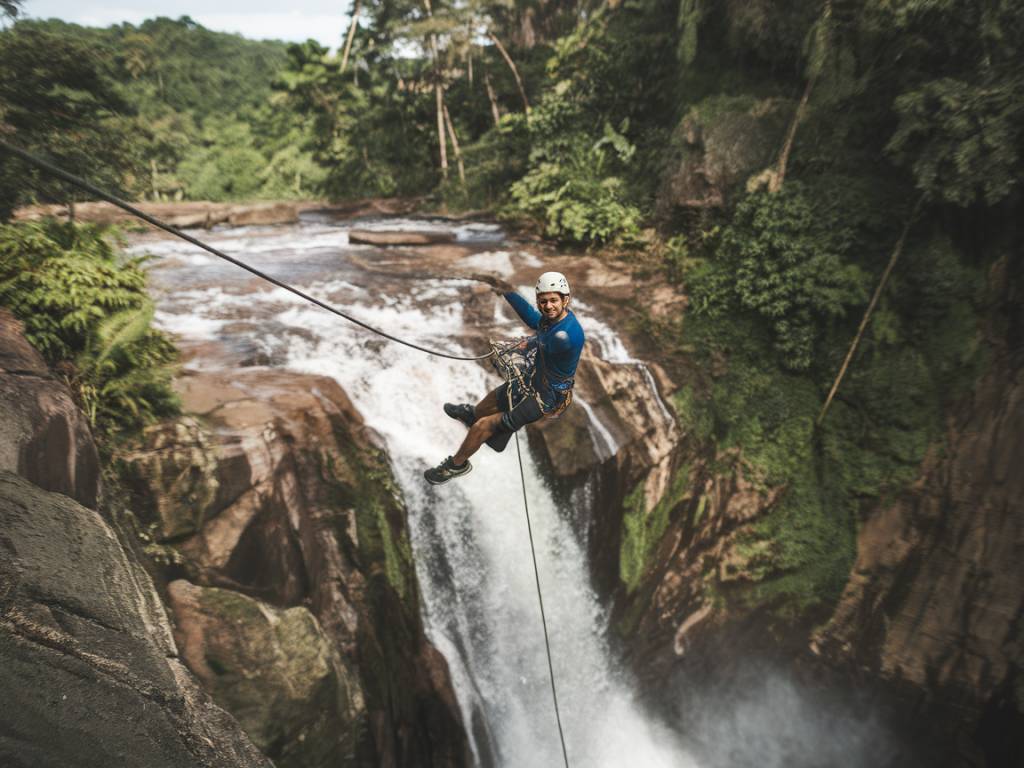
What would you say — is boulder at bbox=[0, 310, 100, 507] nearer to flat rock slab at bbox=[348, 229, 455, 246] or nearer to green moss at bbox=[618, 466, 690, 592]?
green moss at bbox=[618, 466, 690, 592]

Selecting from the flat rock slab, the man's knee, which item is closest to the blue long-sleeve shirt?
the man's knee

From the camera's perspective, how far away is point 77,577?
253 centimetres

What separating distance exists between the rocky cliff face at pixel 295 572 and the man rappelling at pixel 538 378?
68.6 inches

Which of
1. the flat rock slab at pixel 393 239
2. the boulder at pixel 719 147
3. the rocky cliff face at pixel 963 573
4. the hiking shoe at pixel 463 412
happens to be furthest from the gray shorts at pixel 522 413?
the flat rock slab at pixel 393 239

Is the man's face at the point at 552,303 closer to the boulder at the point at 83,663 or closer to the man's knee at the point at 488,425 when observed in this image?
the man's knee at the point at 488,425

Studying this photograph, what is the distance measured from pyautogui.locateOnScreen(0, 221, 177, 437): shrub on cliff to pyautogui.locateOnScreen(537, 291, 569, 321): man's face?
382cm

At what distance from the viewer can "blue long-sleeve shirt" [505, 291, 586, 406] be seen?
4004 millimetres

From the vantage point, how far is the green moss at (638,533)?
794 cm

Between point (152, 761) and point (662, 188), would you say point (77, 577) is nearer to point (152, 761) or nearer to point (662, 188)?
point (152, 761)

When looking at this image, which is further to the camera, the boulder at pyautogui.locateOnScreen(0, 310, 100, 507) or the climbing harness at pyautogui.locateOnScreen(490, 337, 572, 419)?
the climbing harness at pyautogui.locateOnScreen(490, 337, 572, 419)

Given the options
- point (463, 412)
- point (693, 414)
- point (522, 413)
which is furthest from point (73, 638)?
point (693, 414)

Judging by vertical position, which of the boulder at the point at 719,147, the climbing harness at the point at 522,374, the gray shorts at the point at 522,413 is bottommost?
the gray shorts at the point at 522,413

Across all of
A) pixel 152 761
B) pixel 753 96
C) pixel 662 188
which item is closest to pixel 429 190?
pixel 662 188

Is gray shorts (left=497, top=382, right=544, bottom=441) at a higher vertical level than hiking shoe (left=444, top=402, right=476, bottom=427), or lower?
higher
